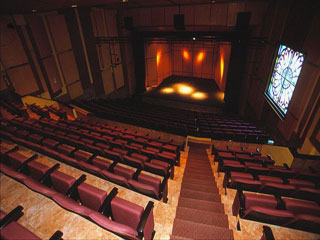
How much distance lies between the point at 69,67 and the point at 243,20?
8209mm

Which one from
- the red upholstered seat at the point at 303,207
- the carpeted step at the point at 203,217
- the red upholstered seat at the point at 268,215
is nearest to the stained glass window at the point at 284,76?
the red upholstered seat at the point at 303,207

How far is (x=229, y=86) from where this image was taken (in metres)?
9.56

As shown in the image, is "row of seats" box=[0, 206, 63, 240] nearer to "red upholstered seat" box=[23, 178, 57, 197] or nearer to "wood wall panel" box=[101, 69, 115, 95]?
"red upholstered seat" box=[23, 178, 57, 197]

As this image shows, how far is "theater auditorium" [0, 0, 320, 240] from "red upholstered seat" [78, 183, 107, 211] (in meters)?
0.02

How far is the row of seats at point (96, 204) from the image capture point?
67.9 inches

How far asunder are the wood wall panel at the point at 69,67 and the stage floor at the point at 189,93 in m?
4.62

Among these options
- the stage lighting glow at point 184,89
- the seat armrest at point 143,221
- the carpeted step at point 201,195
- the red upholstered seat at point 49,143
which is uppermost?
the seat armrest at point 143,221

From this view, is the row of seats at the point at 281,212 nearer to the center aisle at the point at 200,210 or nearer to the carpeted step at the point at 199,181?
the center aisle at the point at 200,210

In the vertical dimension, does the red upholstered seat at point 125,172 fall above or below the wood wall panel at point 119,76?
above

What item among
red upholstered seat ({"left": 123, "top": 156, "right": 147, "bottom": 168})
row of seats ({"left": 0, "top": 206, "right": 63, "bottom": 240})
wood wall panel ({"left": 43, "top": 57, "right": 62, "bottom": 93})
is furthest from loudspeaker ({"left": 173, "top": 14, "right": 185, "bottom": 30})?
row of seats ({"left": 0, "top": 206, "right": 63, "bottom": 240})

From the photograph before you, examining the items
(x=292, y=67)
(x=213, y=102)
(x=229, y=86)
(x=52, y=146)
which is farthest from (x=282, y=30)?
(x=52, y=146)

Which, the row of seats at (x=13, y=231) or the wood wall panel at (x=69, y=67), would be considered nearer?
the row of seats at (x=13, y=231)

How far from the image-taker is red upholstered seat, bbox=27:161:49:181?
2603 mm

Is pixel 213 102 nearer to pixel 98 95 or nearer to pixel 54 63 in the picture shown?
pixel 98 95
